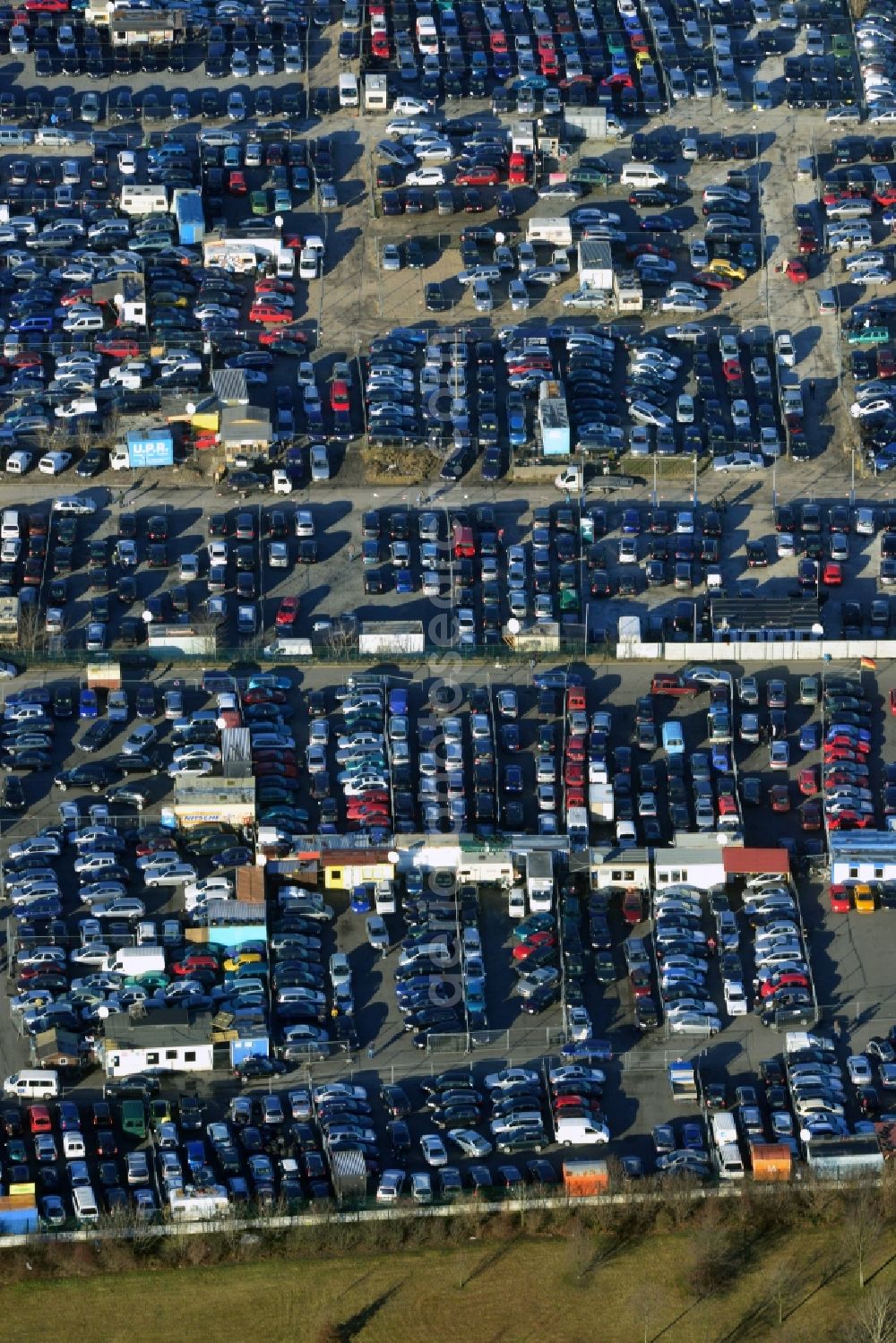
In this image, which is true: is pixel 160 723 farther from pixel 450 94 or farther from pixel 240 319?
pixel 450 94

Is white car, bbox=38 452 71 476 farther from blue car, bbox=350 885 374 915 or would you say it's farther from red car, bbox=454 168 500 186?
blue car, bbox=350 885 374 915

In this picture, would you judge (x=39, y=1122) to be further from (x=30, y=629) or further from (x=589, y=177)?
(x=589, y=177)

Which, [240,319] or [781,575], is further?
[240,319]

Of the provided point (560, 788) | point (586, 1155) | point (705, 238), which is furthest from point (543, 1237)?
point (705, 238)

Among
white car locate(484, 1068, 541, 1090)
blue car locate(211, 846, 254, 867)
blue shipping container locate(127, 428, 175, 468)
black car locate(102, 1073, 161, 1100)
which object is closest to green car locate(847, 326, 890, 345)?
blue shipping container locate(127, 428, 175, 468)

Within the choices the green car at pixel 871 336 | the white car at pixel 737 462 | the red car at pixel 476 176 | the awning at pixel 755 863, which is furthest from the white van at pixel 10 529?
the green car at pixel 871 336

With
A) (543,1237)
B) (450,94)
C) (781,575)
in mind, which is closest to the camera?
(543,1237)
